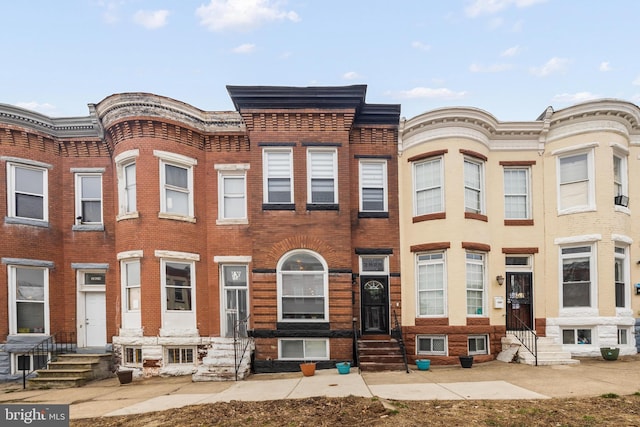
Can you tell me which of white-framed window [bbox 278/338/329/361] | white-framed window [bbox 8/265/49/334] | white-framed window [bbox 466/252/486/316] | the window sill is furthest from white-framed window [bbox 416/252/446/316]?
the window sill

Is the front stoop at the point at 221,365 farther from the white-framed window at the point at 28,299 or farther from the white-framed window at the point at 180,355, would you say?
the white-framed window at the point at 28,299

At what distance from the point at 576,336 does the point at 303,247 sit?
31.8 ft

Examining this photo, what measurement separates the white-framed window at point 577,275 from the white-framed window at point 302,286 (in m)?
8.31

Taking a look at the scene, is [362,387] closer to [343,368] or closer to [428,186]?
[343,368]

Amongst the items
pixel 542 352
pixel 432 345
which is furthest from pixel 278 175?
pixel 542 352

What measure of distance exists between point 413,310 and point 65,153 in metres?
13.3

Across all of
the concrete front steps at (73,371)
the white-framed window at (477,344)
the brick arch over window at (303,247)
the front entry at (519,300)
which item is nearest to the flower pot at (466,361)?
the white-framed window at (477,344)

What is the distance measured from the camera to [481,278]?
1415 cm

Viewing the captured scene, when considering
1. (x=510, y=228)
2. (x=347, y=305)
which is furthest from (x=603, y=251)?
(x=347, y=305)

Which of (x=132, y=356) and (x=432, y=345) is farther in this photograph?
(x=432, y=345)

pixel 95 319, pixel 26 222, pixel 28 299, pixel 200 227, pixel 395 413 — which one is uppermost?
pixel 26 222

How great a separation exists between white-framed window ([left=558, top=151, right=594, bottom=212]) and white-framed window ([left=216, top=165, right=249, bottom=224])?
11075 millimetres

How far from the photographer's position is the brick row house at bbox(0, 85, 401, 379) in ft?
43.2

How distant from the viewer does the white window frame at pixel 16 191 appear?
541 inches
